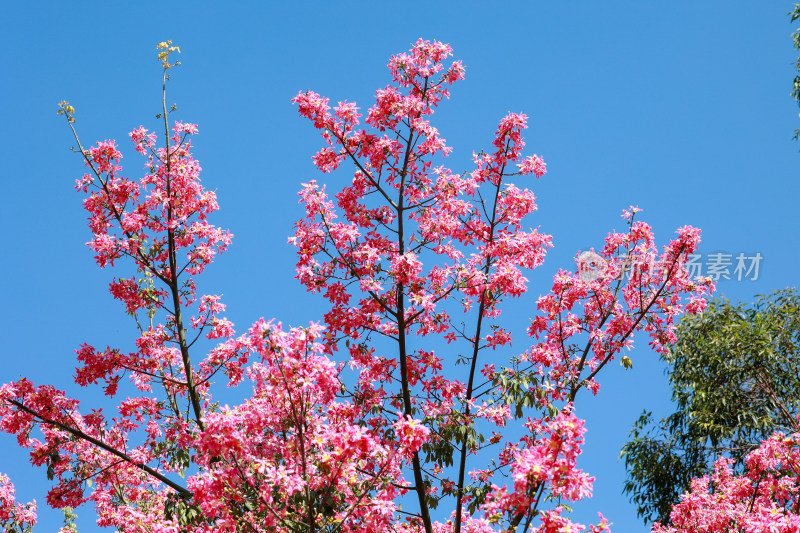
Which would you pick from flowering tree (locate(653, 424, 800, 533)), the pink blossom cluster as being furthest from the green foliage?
the pink blossom cluster

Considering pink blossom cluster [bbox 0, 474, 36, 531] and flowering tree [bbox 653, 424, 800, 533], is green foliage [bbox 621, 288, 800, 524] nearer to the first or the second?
flowering tree [bbox 653, 424, 800, 533]

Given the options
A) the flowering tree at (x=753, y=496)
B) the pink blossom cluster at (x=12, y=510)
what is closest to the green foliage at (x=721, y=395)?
the flowering tree at (x=753, y=496)

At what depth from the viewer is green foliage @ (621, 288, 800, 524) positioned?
703 inches

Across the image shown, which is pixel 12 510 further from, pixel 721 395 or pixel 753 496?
pixel 721 395

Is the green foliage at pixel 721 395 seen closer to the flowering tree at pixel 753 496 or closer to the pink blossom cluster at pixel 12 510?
the flowering tree at pixel 753 496

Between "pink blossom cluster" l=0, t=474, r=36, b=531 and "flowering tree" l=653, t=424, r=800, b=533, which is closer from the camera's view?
"flowering tree" l=653, t=424, r=800, b=533

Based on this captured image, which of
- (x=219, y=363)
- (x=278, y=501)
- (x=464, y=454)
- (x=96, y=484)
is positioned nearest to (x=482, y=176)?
(x=464, y=454)

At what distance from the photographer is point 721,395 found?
60.2 ft

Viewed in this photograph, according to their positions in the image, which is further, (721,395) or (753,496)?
(721,395)

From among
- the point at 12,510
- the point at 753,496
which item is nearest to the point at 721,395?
the point at 753,496

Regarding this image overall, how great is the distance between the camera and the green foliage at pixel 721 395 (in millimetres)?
17856

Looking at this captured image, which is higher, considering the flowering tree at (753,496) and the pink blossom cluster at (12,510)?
the pink blossom cluster at (12,510)

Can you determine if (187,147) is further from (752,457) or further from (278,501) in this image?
(752,457)

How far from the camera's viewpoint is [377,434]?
791cm
